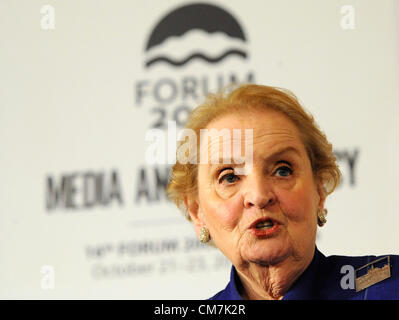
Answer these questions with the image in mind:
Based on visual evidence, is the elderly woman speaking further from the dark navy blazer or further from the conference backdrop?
the conference backdrop

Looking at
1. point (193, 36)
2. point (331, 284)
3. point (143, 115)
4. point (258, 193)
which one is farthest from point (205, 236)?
point (193, 36)

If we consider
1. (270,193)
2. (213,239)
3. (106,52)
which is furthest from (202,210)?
(106,52)

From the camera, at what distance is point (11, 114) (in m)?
1.94

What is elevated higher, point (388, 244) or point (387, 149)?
point (387, 149)

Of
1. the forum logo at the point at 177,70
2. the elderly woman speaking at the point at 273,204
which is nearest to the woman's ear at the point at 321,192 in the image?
the elderly woman speaking at the point at 273,204

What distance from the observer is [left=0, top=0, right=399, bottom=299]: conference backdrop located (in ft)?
5.85

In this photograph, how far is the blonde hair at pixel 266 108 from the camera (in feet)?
4.01

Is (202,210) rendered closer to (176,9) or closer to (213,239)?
(213,239)

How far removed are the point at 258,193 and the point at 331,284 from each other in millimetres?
254

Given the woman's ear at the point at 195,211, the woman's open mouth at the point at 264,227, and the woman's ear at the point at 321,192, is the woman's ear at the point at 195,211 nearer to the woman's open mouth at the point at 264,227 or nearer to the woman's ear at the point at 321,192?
the woman's open mouth at the point at 264,227

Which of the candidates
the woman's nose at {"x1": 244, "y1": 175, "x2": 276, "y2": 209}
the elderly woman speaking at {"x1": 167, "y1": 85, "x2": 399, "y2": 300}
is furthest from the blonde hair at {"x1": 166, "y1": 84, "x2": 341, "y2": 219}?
the woman's nose at {"x1": 244, "y1": 175, "x2": 276, "y2": 209}
